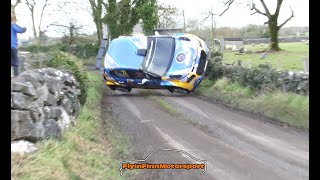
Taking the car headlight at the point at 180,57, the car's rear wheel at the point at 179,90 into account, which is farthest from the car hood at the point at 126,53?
the car's rear wheel at the point at 179,90

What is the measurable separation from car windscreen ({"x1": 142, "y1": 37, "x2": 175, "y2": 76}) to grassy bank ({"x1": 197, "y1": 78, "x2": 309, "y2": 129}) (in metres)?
1.87

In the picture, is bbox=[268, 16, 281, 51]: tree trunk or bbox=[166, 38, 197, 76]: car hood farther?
bbox=[268, 16, 281, 51]: tree trunk

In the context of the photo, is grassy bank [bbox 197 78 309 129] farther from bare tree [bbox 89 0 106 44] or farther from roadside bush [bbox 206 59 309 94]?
bare tree [bbox 89 0 106 44]

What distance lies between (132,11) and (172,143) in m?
30.4

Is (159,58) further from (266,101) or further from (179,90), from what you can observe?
(266,101)

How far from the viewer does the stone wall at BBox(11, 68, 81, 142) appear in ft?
17.8

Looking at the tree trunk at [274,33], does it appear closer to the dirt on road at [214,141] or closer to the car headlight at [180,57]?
the car headlight at [180,57]

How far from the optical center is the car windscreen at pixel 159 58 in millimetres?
15520

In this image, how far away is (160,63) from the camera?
51.3ft

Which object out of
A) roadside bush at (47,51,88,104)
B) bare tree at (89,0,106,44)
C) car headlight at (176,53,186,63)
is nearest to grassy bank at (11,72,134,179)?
roadside bush at (47,51,88,104)
